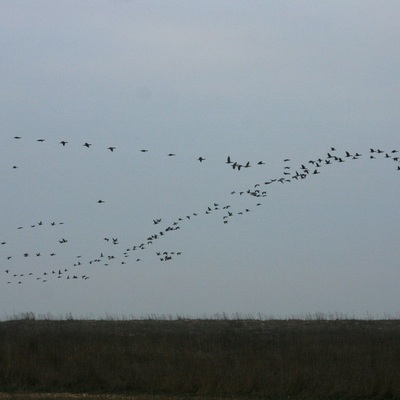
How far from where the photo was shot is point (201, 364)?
25.4m

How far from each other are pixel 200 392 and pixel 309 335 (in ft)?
35.7

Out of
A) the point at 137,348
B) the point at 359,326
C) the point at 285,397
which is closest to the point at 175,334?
the point at 137,348

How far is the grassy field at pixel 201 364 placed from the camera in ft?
75.4

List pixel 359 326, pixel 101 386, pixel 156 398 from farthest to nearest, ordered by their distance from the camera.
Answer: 1. pixel 359 326
2. pixel 101 386
3. pixel 156 398

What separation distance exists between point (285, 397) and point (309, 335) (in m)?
10.4

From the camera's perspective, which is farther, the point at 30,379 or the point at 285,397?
the point at 30,379

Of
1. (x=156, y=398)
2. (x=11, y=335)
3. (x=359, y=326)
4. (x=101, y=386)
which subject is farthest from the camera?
(x=359, y=326)

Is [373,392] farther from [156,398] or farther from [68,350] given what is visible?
[68,350]

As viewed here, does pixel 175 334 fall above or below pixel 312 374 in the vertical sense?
below

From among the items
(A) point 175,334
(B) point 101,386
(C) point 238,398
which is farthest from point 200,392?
(A) point 175,334

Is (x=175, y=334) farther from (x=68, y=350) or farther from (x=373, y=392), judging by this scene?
(x=373, y=392)

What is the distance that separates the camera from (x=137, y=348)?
28.5 metres

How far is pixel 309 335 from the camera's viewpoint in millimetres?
32812

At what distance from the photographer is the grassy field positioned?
75.4 ft
